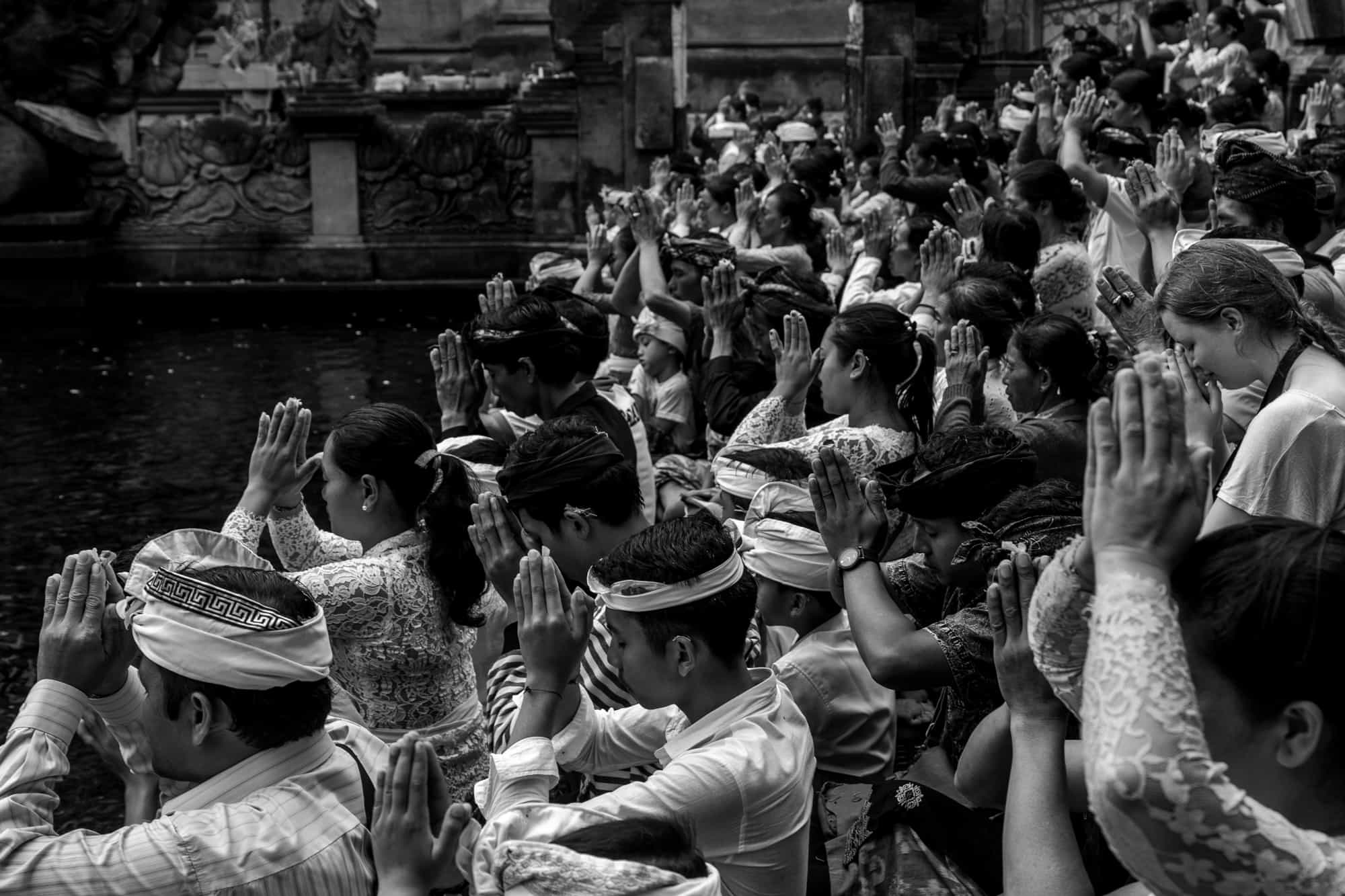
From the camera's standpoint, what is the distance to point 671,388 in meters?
7.47

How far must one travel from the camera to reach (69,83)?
18891 millimetres

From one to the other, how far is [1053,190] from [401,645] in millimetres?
4342

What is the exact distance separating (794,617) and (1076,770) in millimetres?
1336

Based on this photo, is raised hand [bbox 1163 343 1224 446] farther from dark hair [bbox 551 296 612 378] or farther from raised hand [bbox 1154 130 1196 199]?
dark hair [bbox 551 296 612 378]

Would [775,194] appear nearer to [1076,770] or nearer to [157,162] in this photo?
[1076,770]

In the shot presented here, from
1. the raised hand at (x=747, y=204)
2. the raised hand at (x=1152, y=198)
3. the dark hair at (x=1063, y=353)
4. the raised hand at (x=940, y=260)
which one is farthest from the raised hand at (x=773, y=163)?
the dark hair at (x=1063, y=353)

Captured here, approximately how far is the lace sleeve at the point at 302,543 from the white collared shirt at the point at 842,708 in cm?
128

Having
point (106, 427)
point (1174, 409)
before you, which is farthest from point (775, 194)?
point (1174, 409)

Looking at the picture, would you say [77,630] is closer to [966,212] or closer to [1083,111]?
[966,212]

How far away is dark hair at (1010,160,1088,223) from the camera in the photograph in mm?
7121

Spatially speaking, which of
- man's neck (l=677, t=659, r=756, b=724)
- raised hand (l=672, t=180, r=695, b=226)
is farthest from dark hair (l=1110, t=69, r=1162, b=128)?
man's neck (l=677, t=659, r=756, b=724)

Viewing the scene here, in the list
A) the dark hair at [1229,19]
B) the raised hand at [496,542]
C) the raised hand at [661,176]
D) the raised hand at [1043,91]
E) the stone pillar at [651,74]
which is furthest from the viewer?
the stone pillar at [651,74]

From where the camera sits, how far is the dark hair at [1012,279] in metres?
5.93

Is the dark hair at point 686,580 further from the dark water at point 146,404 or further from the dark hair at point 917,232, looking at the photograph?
the dark hair at point 917,232
